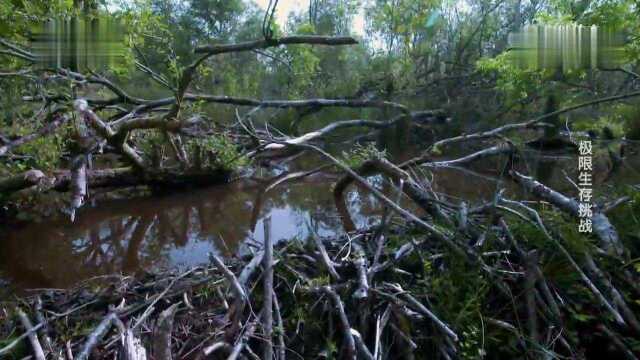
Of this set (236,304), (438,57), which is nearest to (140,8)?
(236,304)

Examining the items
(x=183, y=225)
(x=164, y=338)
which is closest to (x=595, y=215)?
(x=164, y=338)

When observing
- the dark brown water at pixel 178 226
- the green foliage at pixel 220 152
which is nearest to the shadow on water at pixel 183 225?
the dark brown water at pixel 178 226

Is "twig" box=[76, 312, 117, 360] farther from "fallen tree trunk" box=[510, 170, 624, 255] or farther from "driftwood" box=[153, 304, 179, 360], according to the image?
"fallen tree trunk" box=[510, 170, 624, 255]

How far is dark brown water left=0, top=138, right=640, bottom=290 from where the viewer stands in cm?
424

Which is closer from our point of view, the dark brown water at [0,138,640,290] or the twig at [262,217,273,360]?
the twig at [262,217,273,360]

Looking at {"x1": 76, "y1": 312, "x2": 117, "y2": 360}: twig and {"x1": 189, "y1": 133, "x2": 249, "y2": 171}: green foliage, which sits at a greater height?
{"x1": 189, "y1": 133, "x2": 249, "y2": 171}: green foliage

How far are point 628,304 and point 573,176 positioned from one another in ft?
19.4

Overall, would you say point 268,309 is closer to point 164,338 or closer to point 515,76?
point 164,338

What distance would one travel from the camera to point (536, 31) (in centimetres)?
632

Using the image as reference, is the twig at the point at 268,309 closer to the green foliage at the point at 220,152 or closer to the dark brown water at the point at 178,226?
the dark brown water at the point at 178,226

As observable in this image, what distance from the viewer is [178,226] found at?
5438 millimetres

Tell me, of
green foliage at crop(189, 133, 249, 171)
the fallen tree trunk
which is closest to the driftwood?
the fallen tree trunk

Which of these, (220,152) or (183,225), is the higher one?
(220,152)

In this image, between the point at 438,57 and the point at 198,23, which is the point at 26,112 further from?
the point at 198,23
